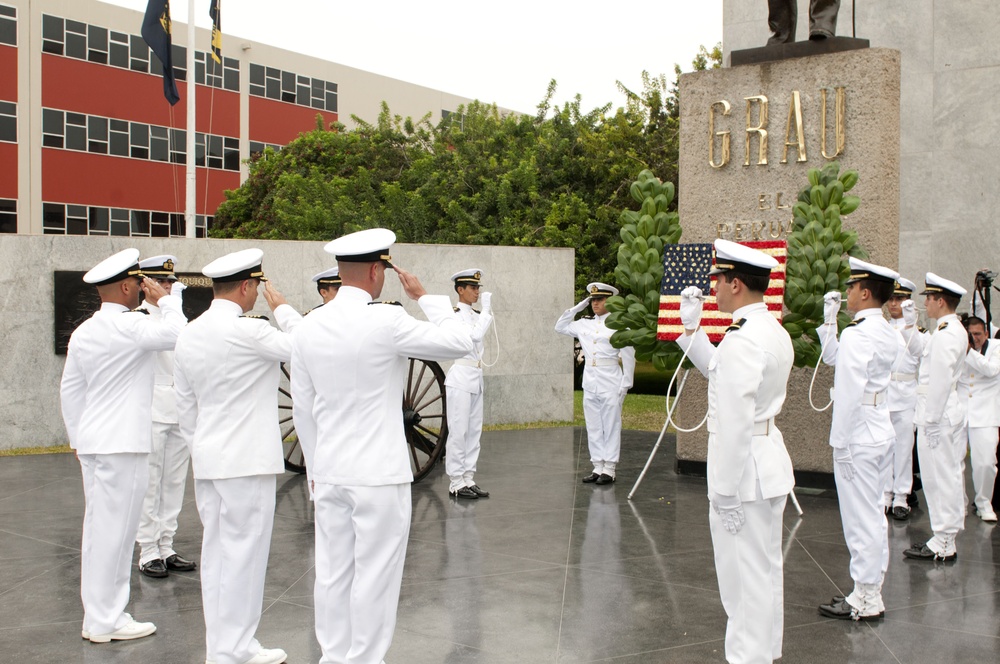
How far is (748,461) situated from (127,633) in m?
3.27

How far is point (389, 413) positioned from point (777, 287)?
16.4ft

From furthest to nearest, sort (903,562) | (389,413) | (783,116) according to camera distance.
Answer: (783,116) < (903,562) < (389,413)

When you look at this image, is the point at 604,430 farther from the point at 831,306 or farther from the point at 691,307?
the point at 691,307

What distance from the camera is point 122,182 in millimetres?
30828

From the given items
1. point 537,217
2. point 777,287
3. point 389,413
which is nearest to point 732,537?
point 389,413

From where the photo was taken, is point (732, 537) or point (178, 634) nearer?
point (732, 537)

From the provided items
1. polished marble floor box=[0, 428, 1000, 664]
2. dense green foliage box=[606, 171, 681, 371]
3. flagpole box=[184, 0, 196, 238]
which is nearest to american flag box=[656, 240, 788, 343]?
dense green foliage box=[606, 171, 681, 371]

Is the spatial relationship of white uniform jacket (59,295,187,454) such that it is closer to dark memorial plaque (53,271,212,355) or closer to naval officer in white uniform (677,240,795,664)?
naval officer in white uniform (677,240,795,664)

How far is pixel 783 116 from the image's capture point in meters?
9.64

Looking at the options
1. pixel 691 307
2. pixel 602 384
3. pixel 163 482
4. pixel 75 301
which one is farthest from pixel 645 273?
pixel 75 301

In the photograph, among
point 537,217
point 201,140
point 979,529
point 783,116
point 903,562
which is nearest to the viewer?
point 903,562

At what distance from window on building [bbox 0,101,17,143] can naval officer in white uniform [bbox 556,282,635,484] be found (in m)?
23.0

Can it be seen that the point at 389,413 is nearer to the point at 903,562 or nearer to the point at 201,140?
the point at 903,562

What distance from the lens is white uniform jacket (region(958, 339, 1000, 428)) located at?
806 cm
